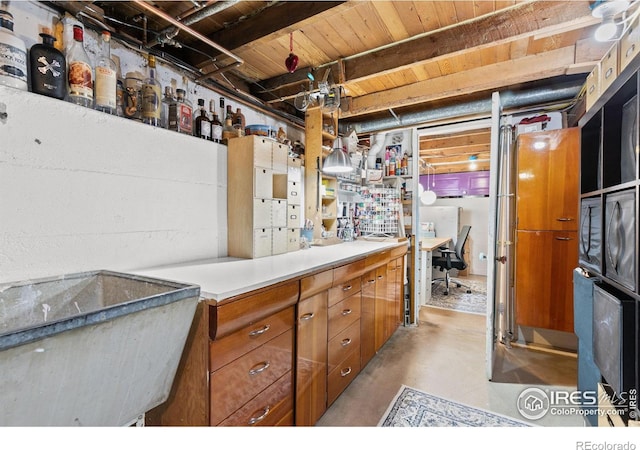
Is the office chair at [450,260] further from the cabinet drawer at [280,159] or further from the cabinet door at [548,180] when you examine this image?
the cabinet drawer at [280,159]

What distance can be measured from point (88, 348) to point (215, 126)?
154 cm

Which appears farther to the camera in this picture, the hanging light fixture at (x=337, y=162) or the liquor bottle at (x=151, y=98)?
the hanging light fixture at (x=337, y=162)

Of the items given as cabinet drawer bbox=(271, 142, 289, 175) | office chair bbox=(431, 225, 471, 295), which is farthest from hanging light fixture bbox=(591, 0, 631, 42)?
office chair bbox=(431, 225, 471, 295)

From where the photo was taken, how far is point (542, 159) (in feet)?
8.90

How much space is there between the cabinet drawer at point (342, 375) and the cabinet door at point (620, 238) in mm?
1508

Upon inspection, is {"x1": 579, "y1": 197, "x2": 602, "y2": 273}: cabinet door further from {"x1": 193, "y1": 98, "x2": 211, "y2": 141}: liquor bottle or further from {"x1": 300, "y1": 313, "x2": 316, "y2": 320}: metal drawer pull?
{"x1": 193, "y1": 98, "x2": 211, "y2": 141}: liquor bottle

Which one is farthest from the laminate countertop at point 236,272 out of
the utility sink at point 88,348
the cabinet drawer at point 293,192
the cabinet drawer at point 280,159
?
the cabinet drawer at point 280,159

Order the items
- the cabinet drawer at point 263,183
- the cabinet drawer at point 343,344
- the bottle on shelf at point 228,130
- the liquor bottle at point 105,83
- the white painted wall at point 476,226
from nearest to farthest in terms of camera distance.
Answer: the liquor bottle at point 105,83
the cabinet drawer at point 343,344
the cabinet drawer at point 263,183
the bottle on shelf at point 228,130
the white painted wall at point 476,226

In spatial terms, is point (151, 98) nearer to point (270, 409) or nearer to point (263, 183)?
point (263, 183)

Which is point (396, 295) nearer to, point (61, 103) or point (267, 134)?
point (267, 134)

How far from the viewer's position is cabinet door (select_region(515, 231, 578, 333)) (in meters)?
2.62

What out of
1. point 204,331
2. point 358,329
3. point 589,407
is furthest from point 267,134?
point 589,407

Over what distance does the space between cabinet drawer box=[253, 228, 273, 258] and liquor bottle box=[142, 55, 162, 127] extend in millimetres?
876

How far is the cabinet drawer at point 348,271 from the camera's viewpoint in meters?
1.80
